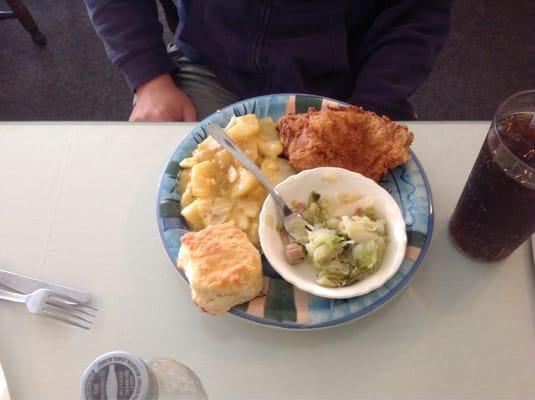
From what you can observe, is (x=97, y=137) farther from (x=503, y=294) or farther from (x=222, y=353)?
(x=503, y=294)

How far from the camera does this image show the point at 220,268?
2.20ft

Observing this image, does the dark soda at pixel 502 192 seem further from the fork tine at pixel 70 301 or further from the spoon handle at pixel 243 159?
the fork tine at pixel 70 301

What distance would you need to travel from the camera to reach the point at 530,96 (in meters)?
0.68

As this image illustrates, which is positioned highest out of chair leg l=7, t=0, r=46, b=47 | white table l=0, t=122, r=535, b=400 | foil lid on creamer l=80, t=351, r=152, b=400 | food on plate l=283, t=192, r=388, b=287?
foil lid on creamer l=80, t=351, r=152, b=400

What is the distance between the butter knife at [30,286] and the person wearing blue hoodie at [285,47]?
0.47 meters

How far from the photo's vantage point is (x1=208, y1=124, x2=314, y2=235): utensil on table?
→ 0.77 m

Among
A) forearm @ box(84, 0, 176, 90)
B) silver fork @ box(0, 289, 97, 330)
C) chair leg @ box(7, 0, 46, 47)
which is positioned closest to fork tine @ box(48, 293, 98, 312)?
silver fork @ box(0, 289, 97, 330)

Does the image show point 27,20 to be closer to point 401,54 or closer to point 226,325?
point 401,54

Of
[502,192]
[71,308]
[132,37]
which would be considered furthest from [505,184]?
[132,37]

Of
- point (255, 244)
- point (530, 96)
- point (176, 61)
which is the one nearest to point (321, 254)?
point (255, 244)

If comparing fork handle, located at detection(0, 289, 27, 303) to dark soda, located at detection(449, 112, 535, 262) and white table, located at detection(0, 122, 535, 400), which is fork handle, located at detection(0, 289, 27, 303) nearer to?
white table, located at detection(0, 122, 535, 400)

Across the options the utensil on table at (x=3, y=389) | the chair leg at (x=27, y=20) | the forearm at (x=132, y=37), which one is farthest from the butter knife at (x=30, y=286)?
the chair leg at (x=27, y=20)

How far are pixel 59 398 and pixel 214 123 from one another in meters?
0.49

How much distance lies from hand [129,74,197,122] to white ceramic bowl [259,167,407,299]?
435 mm
